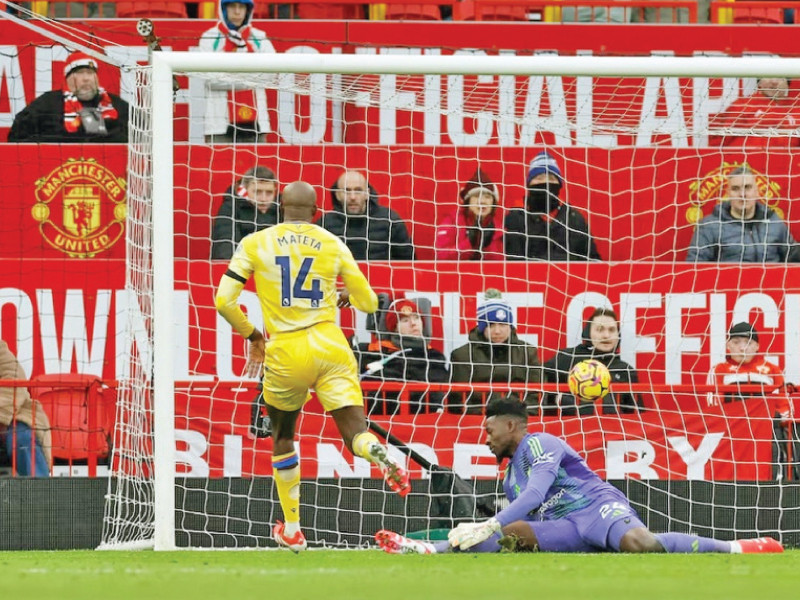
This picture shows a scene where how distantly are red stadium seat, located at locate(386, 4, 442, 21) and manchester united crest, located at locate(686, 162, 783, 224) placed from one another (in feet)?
10.4

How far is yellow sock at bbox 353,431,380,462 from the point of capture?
23.1 ft

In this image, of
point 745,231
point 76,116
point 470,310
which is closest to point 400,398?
point 470,310

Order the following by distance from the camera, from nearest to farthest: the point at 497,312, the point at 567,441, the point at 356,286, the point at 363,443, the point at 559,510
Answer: the point at 363,443, the point at 356,286, the point at 559,510, the point at 567,441, the point at 497,312

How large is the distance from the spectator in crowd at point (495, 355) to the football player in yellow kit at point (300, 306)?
2183 millimetres

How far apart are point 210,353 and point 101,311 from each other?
→ 93 centimetres

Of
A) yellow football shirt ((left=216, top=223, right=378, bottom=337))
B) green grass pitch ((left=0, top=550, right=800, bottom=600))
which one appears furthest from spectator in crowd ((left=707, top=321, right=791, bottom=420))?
yellow football shirt ((left=216, top=223, right=378, bottom=337))

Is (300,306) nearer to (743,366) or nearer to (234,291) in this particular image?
(234,291)

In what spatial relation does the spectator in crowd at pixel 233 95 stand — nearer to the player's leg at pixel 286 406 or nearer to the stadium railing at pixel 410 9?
the stadium railing at pixel 410 9

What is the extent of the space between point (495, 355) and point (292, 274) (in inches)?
102

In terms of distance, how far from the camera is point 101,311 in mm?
10344

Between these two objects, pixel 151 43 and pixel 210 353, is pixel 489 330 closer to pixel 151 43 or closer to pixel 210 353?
pixel 210 353

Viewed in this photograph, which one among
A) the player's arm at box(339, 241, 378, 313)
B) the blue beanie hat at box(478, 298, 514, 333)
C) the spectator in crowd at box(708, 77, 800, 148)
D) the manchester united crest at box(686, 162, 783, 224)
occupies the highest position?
the spectator in crowd at box(708, 77, 800, 148)

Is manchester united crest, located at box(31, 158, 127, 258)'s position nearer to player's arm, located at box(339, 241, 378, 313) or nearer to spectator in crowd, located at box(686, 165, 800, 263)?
player's arm, located at box(339, 241, 378, 313)

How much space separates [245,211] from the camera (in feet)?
33.4
